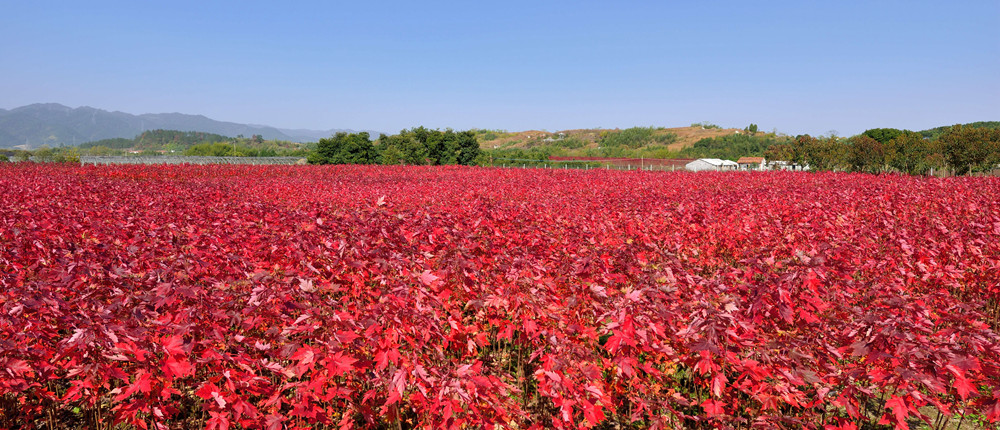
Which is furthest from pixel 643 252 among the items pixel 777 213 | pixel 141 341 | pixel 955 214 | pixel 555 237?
pixel 955 214

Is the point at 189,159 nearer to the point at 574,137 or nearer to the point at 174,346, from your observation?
the point at 174,346

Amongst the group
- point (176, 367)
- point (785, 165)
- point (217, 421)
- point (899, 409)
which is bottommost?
point (217, 421)

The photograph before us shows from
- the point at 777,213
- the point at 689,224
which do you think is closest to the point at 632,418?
the point at 689,224

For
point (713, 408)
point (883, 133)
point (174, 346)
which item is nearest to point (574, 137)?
point (883, 133)

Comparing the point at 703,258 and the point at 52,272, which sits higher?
the point at 52,272

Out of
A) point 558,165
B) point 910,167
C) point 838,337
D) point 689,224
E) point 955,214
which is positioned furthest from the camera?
point 558,165

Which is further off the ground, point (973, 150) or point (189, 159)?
point (973, 150)

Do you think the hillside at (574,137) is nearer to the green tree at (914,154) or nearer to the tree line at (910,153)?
the tree line at (910,153)

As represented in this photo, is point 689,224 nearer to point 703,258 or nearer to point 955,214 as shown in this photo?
point 703,258

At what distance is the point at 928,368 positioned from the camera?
2.45 m

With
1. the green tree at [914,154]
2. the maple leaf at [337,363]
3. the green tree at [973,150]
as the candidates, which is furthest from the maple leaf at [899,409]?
the green tree at [914,154]

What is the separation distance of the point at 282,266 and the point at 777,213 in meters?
8.85

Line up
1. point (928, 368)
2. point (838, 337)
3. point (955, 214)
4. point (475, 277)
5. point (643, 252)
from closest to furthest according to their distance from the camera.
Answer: point (928, 368), point (838, 337), point (475, 277), point (643, 252), point (955, 214)

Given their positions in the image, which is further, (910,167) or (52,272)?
(910,167)
